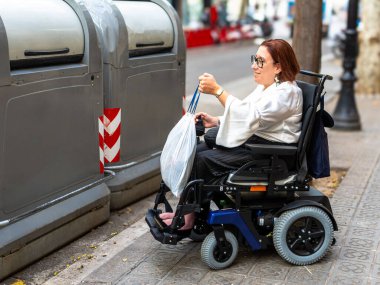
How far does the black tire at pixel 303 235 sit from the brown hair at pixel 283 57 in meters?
0.90

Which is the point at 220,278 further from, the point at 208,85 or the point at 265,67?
the point at 265,67

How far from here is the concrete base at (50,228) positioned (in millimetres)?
3812

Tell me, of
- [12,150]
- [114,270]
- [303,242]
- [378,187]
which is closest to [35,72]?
[12,150]

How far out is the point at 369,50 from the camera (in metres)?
13.2

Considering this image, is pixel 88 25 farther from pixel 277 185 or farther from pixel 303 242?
pixel 303 242

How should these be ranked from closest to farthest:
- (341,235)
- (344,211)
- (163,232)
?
1. (163,232)
2. (341,235)
3. (344,211)

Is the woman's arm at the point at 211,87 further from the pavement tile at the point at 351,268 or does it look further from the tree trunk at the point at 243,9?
the tree trunk at the point at 243,9

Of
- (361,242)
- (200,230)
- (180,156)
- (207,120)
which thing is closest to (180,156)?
(180,156)

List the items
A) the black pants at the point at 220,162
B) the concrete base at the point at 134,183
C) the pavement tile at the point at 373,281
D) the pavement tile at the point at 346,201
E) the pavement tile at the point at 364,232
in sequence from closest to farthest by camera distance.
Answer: the pavement tile at the point at 373,281, the black pants at the point at 220,162, the pavement tile at the point at 364,232, the concrete base at the point at 134,183, the pavement tile at the point at 346,201

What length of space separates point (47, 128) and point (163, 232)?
3.53 ft

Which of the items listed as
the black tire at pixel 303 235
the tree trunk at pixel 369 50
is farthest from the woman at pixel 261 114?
the tree trunk at pixel 369 50

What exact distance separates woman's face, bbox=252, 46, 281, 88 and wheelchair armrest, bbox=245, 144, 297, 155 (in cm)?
46

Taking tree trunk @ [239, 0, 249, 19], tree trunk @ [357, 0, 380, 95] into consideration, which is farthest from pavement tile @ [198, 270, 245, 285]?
tree trunk @ [239, 0, 249, 19]

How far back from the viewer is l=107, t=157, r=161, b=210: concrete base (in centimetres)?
518
